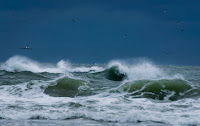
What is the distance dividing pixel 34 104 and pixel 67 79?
5.60 m

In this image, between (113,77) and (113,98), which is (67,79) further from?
Answer: (113,77)

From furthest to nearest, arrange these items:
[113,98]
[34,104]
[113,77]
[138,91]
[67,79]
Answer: [113,77] < [67,79] < [138,91] < [113,98] < [34,104]

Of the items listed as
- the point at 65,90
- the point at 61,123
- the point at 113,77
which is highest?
the point at 113,77

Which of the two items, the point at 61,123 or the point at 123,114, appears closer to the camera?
the point at 61,123

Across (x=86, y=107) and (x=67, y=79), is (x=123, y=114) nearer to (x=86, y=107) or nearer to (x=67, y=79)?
(x=86, y=107)

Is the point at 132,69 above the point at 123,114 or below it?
above

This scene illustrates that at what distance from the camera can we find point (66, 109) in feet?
36.2

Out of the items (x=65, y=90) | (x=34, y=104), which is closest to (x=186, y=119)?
(x=34, y=104)

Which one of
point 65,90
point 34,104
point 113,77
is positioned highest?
point 113,77

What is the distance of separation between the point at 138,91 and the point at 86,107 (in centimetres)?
407

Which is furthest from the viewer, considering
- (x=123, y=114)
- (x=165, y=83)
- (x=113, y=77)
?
(x=113, y=77)

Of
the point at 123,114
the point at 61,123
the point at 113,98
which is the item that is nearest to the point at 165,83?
the point at 113,98

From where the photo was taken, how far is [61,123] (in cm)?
932

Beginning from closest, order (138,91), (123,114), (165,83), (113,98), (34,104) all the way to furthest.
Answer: (123,114) → (34,104) → (113,98) → (138,91) → (165,83)
